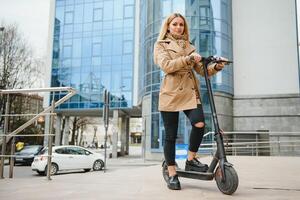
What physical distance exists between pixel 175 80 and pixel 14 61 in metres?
24.0

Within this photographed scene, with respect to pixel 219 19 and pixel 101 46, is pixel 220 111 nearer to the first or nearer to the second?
pixel 219 19

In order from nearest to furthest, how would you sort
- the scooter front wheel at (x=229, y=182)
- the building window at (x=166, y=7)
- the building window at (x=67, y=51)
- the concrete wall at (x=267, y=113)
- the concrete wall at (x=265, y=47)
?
the scooter front wheel at (x=229, y=182), the concrete wall at (x=267, y=113), the building window at (x=166, y=7), the concrete wall at (x=265, y=47), the building window at (x=67, y=51)

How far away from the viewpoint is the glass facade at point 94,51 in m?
35.1

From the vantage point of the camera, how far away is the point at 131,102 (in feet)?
113

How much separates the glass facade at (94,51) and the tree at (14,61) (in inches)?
387

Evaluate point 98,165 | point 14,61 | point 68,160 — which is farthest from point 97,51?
point 68,160

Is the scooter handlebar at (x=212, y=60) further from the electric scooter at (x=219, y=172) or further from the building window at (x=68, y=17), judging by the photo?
the building window at (x=68, y=17)

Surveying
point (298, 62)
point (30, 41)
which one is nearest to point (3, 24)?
point (30, 41)

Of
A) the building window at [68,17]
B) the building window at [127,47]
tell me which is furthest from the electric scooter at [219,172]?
the building window at [68,17]

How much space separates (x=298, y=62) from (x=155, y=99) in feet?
38.1

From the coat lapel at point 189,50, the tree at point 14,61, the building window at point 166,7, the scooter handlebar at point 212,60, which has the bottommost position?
the scooter handlebar at point 212,60

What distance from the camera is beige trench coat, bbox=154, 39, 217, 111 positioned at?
132 inches

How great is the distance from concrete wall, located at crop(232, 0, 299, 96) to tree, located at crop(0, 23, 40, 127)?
54.6ft

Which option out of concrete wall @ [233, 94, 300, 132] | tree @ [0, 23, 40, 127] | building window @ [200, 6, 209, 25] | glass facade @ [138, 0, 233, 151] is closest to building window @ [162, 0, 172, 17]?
glass facade @ [138, 0, 233, 151]
